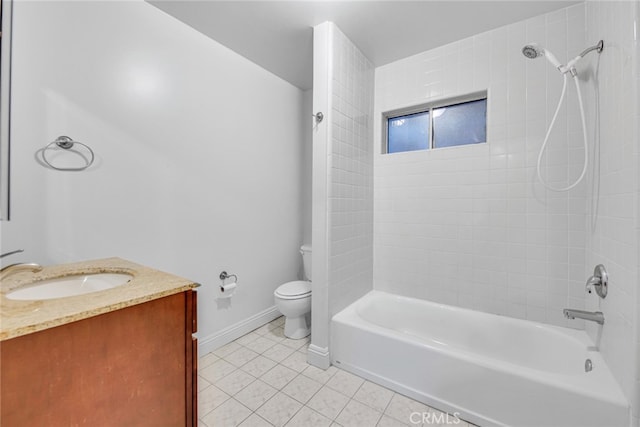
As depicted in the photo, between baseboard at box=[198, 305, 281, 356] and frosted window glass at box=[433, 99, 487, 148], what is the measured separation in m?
2.18

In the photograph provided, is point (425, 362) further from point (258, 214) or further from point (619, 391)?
point (258, 214)

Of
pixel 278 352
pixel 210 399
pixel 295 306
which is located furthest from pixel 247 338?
pixel 210 399

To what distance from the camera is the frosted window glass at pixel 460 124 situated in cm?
203

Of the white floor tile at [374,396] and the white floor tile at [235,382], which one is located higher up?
the white floor tile at [235,382]

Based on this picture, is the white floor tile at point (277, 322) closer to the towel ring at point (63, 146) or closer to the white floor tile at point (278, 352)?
the white floor tile at point (278, 352)

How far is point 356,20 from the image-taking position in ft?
5.92

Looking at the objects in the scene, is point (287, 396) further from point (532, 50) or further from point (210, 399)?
point (532, 50)

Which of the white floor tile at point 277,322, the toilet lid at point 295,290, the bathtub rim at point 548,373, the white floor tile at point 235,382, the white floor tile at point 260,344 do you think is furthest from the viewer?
the white floor tile at point 277,322

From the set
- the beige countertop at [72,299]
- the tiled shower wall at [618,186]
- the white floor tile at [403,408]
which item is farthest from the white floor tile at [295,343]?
the tiled shower wall at [618,186]

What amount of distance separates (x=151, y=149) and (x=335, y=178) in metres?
1.23

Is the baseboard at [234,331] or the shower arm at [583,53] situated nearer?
the shower arm at [583,53]

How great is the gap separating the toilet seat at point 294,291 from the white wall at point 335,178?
28cm

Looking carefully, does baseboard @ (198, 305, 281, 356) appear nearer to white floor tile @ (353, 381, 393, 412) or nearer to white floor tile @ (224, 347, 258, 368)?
white floor tile @ (224, 347, 258, 368)

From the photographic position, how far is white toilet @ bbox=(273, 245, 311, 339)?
2.14 metres
